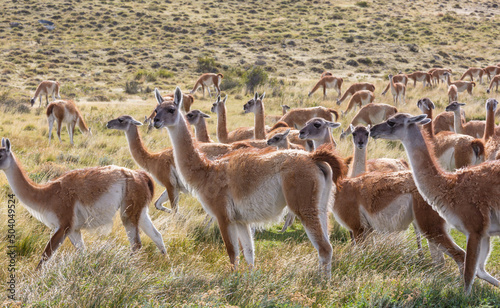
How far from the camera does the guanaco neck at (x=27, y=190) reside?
5008 millimetres

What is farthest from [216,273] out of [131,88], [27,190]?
[131,88]

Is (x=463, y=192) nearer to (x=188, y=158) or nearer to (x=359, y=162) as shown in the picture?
(x=359, y=162)

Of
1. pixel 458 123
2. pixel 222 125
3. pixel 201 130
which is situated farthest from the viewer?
pixel 458 123

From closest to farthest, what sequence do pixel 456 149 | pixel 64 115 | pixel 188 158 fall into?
pixel 188 158, pixel 456 149, pixel 64 115

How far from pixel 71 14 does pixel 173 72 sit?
2300cm

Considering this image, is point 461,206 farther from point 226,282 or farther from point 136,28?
point 136,28

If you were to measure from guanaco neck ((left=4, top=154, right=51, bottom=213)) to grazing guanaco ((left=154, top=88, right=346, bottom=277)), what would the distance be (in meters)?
1.40

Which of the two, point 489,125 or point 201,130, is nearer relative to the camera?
point 489,125

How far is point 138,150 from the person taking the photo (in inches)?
288

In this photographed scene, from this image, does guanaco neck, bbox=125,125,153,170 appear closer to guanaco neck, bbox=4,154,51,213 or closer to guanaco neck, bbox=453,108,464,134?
guanaco neck, bbox=4,154,51,213

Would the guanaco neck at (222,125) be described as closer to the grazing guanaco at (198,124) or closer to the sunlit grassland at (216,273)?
the grazing guanaco at (198,124)

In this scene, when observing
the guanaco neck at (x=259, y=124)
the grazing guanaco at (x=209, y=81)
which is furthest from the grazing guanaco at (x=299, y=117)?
the grazing guanaco at (x=209, y=81)

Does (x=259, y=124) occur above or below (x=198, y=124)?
below

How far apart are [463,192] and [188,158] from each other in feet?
9.05
